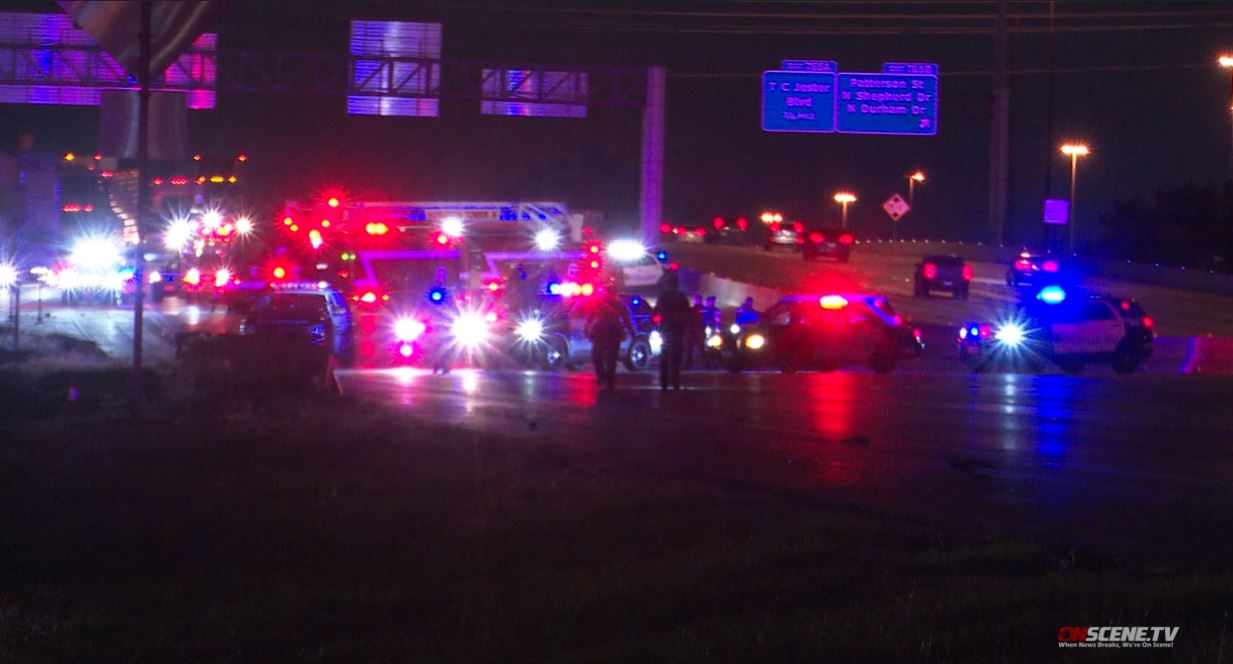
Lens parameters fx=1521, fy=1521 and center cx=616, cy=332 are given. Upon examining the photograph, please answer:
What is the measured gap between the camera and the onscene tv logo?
6543 mm

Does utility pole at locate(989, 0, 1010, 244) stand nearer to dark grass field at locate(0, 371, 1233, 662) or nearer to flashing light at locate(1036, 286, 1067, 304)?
flashing light at locate(1036, 286, 1067, 304)

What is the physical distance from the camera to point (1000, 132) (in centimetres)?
4756

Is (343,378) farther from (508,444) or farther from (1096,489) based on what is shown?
(1096,489)

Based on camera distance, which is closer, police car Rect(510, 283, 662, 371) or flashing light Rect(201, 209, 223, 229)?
police car Rect(510, 283, 662, 371)

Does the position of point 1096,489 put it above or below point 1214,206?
below

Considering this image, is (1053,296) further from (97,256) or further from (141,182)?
(97,256)

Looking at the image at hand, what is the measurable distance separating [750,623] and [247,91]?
142 feet

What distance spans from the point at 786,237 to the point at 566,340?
4773cm

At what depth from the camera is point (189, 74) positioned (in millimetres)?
47312

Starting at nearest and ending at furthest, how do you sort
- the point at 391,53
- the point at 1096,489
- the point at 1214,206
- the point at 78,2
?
the point at 1096,489, the point at 78,2, the point at 391,53, the point at 1214,206

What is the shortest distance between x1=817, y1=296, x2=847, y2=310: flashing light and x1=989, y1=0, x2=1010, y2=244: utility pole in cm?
2054

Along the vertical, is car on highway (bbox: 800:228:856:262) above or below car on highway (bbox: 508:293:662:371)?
above

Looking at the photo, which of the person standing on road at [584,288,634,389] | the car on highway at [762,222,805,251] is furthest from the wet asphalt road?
the car on highway at [762,222,805,251]

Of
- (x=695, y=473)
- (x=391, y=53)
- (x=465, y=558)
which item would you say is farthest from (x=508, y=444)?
(x=391, y=53)
